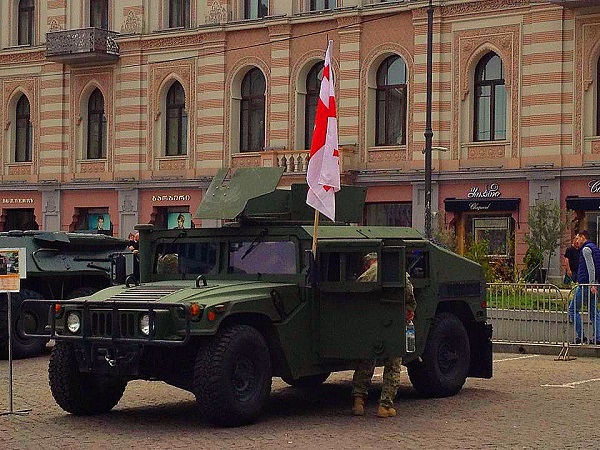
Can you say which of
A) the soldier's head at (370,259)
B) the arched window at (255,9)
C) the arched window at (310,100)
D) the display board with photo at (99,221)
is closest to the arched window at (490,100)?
the arched window at (310,100)

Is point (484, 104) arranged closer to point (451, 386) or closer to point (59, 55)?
point (59, 55)

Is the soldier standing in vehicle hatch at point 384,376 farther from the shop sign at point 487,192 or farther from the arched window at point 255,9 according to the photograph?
the arched window at point 255,9

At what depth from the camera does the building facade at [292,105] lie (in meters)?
34.0

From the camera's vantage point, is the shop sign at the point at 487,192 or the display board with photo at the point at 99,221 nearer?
the shop sign at the point at 487,192

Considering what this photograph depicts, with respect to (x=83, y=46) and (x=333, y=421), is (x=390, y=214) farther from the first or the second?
(x=333, y=421)

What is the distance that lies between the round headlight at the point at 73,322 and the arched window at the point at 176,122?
97.3 ft

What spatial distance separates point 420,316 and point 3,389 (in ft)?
17.4

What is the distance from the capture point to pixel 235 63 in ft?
132

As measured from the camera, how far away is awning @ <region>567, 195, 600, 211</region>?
3316 cm

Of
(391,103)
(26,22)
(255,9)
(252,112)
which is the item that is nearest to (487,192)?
(391,103)

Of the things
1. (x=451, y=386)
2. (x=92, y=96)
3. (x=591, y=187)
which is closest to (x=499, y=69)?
(x=591, y=187)

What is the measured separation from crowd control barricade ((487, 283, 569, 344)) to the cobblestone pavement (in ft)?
11.8

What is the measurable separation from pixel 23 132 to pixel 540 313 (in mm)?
29993

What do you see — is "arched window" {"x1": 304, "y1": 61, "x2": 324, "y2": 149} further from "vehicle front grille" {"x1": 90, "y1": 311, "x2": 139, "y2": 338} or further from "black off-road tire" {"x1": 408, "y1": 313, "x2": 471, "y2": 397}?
"vehicle front grille" {"x1": 90, "y1": 311, "x2": 139, "y2": 338}
